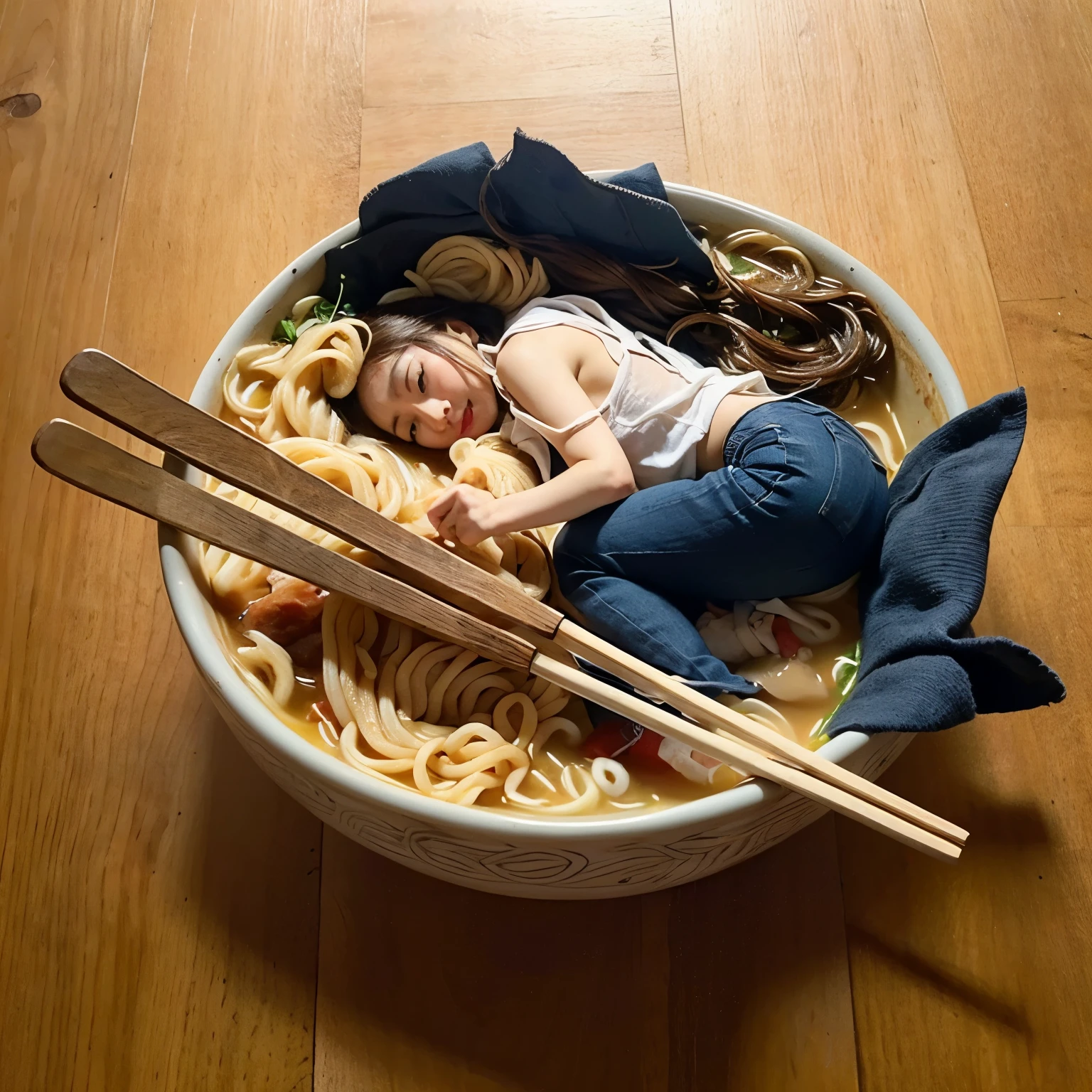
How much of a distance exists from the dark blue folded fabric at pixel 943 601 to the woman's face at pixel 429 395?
576 millimetres

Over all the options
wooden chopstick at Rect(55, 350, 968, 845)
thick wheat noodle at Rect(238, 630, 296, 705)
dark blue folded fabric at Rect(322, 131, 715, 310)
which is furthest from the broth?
dark blue folded fabric at Rect(322, 131, 715, 310)

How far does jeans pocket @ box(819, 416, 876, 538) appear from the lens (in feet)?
3.72

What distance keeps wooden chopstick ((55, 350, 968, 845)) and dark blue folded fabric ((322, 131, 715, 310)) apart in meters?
0.48

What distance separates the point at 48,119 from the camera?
1.76 m

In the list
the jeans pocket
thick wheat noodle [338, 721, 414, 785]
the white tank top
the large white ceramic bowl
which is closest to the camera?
the large white ceramic bowl

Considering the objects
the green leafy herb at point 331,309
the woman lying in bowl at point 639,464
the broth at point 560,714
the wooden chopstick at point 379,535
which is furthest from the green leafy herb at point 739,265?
the wooden chopstick at point 379,535

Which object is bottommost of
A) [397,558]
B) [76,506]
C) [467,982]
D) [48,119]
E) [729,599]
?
[467,982]

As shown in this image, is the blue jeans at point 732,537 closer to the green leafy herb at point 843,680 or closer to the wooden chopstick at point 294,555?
the green leafy herb at point 843,680

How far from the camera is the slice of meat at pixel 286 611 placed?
1124 millimetres

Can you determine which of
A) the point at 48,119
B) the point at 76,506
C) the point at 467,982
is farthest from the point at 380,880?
the point at 48,119

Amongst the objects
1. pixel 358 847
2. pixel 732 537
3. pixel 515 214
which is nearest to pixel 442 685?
pixel 358 847

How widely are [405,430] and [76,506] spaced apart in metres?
0.53

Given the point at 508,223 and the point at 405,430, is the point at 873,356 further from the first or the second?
the point at 405,430

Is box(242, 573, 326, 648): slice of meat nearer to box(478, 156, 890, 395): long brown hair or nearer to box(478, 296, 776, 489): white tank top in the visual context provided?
box(478, 296, 776, 489): white tank top
